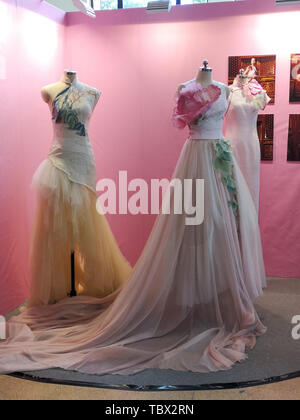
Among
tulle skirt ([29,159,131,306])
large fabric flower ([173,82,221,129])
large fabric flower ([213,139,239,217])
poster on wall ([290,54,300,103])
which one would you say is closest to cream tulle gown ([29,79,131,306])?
tulle skirt ([29,159,131,306])

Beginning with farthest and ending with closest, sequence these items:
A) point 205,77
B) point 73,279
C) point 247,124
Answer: point 247,124
point 73,279
point 205,77

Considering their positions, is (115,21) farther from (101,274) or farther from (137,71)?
(101,274)

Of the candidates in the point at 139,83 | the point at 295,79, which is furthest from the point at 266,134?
the point at 139,83

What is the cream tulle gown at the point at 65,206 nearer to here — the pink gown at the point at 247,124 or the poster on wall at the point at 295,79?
the pink gown at the point at 247,124

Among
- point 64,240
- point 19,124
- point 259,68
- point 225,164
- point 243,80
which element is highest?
point 259,68

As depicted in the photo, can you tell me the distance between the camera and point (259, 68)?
3.96 m

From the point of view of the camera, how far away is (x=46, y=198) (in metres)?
3.32

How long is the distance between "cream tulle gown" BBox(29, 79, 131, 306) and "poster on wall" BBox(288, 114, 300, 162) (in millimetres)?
1615

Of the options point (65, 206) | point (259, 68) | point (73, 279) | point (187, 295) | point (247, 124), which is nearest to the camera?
point (187, 295)

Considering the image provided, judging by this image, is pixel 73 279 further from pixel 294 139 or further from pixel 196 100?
pixel 294 139

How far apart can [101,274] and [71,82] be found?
1355 mm

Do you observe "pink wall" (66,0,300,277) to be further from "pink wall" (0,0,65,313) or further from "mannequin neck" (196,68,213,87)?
"mannequin neck" (196,68,213,87)

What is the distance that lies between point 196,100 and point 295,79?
130cm

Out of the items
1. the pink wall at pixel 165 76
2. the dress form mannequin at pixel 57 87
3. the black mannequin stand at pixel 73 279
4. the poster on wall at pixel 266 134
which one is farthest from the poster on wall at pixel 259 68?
the black mannequin stand at pixel 73 279
